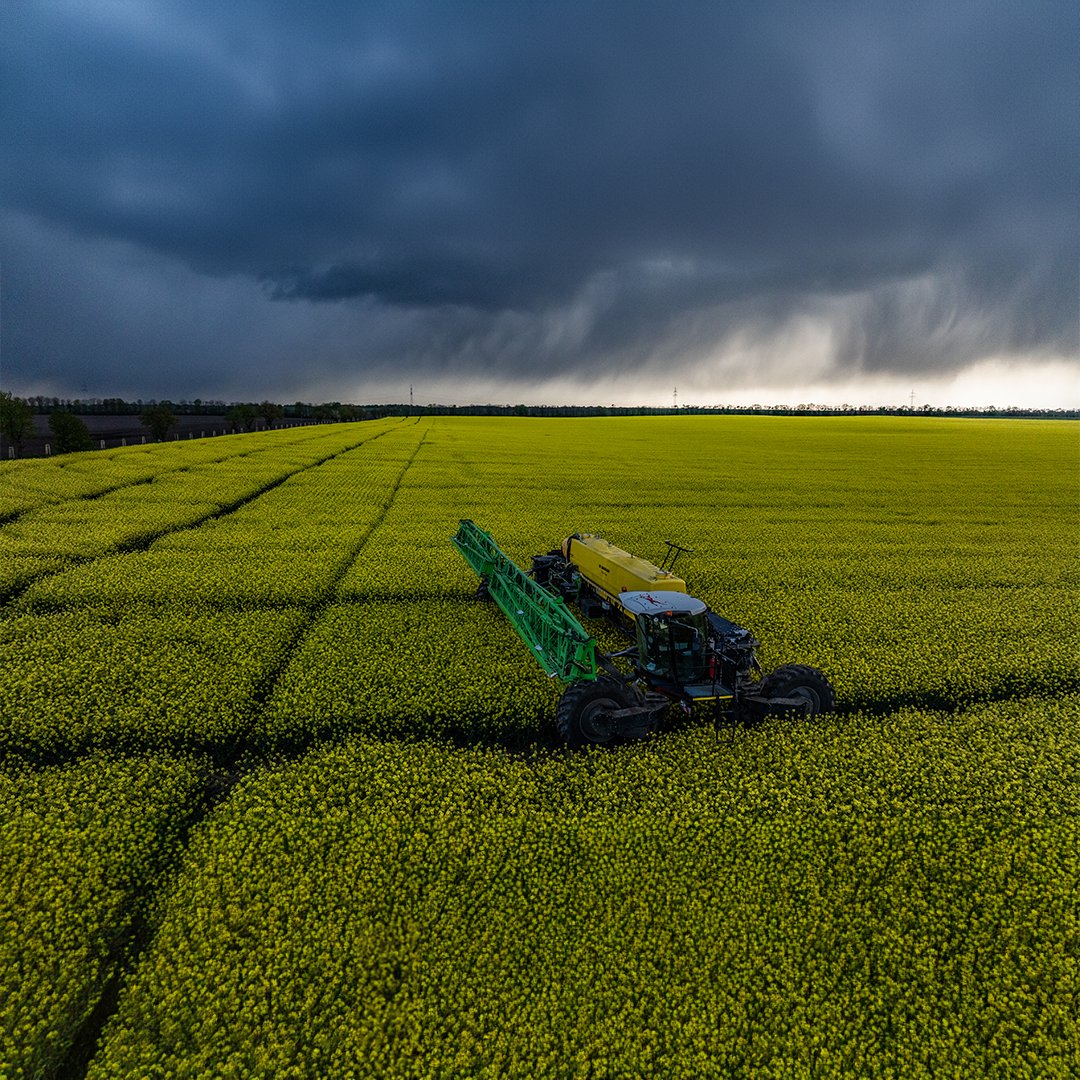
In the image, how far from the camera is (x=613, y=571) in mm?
15227

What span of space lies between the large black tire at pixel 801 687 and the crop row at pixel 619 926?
1.67m

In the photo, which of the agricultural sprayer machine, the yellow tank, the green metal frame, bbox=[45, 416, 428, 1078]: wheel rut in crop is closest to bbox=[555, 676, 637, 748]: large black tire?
the agricultural sprayer machine

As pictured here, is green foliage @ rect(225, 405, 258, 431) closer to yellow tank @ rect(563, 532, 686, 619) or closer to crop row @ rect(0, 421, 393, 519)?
crop row @ rect(0, 421, 393, 519)

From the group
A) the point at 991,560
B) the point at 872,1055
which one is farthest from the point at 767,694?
the point at 991,560

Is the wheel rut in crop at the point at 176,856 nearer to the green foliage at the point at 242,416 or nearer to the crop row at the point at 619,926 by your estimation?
the crop row at the point at 619,926

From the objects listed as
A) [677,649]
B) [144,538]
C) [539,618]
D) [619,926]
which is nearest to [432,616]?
[539,618]

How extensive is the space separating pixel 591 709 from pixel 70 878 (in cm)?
733

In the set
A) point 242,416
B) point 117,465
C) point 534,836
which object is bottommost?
point 534,836

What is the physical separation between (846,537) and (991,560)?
5.15m

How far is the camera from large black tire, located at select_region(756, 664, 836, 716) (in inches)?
421

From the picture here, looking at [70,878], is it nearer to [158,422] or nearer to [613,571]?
[613,571]

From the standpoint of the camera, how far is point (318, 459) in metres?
47.9

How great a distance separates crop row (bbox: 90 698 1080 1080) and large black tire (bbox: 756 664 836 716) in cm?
167

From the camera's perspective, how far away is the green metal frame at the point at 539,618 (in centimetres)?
993
